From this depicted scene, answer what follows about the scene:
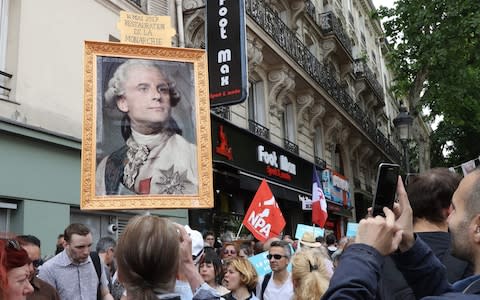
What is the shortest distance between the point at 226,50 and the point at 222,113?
1.91 meters

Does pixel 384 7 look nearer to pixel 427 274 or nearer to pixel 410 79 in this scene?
pixel 410 79

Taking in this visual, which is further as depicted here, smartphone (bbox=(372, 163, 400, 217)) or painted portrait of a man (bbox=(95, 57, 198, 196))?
painted portrait of a man (bbox=(95, 57, 198, 196))

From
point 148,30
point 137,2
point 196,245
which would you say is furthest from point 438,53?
point 196,245

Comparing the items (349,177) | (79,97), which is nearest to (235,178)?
(79,97)

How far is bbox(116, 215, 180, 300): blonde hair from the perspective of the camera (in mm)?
2023

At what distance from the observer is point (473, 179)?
73.3 inches

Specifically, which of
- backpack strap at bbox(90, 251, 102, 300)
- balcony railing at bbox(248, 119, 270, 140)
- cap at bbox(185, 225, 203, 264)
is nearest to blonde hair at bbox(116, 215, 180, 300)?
cap at bbox(185, 225, 203, 264)

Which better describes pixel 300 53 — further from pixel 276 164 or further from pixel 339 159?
pixel 339 159

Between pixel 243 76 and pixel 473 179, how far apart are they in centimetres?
935

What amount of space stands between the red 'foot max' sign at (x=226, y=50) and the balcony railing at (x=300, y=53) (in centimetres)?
206

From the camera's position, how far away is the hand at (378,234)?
1564mm

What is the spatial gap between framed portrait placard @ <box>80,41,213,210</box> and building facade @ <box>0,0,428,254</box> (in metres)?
2.32

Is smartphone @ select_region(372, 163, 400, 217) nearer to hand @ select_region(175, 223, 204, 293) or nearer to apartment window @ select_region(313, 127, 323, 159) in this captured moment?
hand @ select_region(175, 223, 204, 293)

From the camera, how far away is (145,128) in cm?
611
